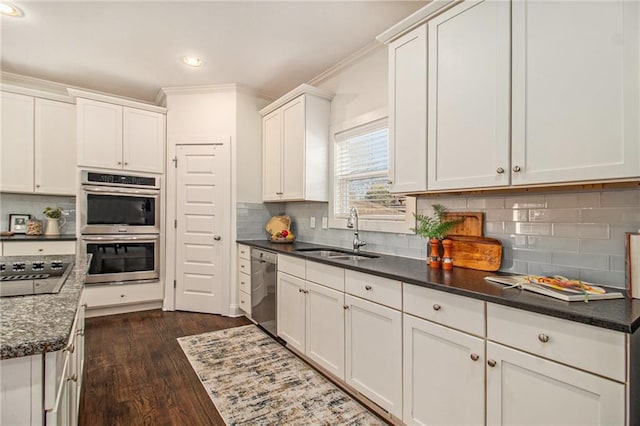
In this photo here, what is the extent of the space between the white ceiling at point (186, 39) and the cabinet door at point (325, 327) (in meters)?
2.09

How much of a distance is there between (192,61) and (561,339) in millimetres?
3572

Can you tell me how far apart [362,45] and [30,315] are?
2.93m

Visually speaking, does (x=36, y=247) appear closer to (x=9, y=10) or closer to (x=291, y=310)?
(x=9, y=10)

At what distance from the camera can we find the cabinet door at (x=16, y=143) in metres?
3.43

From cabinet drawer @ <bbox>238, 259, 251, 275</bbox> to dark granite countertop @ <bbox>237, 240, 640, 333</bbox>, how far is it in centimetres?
167

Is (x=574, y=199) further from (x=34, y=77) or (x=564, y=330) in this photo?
(x=34, y=77)

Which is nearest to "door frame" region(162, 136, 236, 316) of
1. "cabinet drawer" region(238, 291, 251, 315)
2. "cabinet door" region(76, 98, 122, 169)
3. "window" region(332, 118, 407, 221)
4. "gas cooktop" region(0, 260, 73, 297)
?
"cabinet drawer" region(238, 291, 251, 315)

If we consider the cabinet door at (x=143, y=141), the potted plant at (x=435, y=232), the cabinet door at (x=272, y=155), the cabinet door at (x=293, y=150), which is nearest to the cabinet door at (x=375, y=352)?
the potted plant at (x=435, y=232)

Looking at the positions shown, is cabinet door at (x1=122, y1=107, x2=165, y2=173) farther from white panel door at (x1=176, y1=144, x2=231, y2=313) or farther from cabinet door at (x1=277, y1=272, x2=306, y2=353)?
cabinet door at (x1=277, y1=272, x2=306, y2=353)

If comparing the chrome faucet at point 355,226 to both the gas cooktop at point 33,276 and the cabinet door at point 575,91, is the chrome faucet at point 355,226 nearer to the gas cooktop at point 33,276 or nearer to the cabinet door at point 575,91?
the cabinet door at point 575,91

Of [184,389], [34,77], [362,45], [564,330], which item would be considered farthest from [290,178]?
[34,77]

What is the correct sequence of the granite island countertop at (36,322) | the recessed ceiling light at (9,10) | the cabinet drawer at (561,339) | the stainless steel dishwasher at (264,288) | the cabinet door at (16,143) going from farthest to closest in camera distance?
the cabinet door at (16,143)
the stainless steel dishwasher at (264,288)
the recessed ceiling light at (9,10)
the cabinet drawer at (561,339)
the granite island countertop at (36,322)

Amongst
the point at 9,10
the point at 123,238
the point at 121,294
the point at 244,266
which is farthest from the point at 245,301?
the point at 9,10

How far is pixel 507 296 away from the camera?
1341mm
